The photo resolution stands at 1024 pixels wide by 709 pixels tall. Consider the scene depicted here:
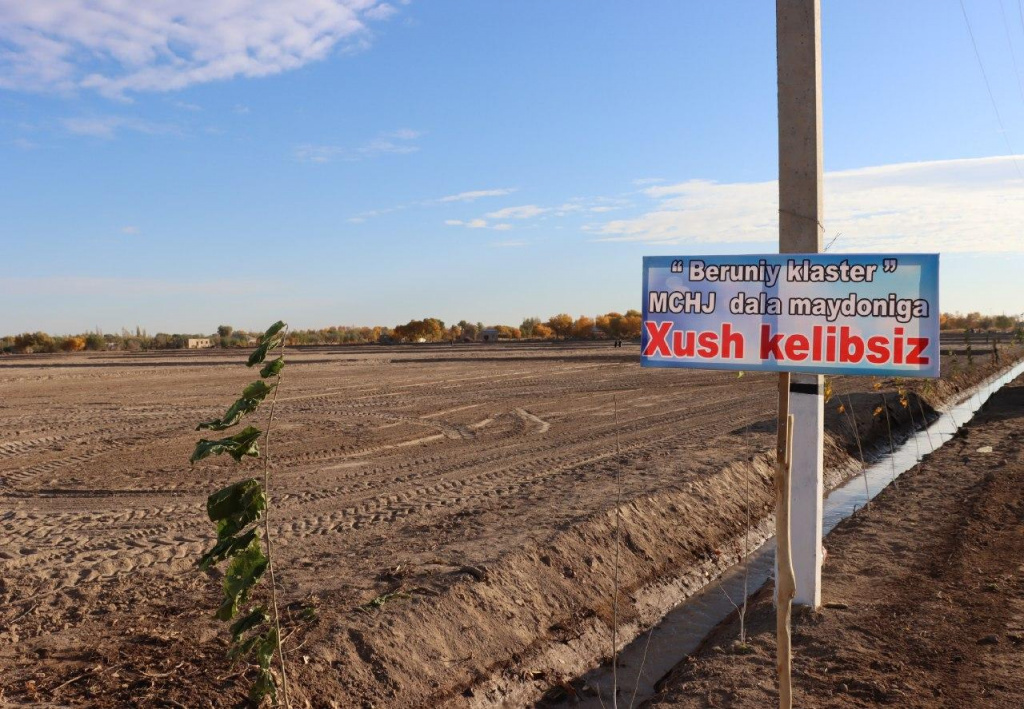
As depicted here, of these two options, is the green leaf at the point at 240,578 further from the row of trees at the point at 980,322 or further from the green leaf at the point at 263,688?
the row of trees at the point at 980,322

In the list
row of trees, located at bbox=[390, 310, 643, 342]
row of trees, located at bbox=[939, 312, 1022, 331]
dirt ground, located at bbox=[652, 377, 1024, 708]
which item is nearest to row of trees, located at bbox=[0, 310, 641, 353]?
row of trees, located at bbox=[390, 310, 643, 342]

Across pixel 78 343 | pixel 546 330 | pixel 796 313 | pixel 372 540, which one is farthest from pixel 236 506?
pixel 546 330

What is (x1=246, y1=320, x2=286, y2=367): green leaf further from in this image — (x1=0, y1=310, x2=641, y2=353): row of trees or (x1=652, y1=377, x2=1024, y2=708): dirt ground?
(x1=0, y1=310, x2=641, y2=353): row of trees

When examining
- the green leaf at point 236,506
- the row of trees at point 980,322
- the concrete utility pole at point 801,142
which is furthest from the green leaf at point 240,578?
the row of trees at point 980,322

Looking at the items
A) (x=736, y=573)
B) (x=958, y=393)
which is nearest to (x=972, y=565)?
(x=736, y=573)

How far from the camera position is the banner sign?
4.68 m

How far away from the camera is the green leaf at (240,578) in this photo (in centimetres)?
402

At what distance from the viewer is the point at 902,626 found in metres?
6.26

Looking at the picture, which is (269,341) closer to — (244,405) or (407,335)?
(244,405)

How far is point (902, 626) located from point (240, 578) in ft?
16.1

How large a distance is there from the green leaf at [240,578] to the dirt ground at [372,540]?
Answer: 1.07 m

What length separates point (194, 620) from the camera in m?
5.95

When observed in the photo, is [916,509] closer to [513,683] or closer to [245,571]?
[513,683]

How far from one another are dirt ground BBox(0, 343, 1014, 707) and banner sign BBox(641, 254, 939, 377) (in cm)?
275
